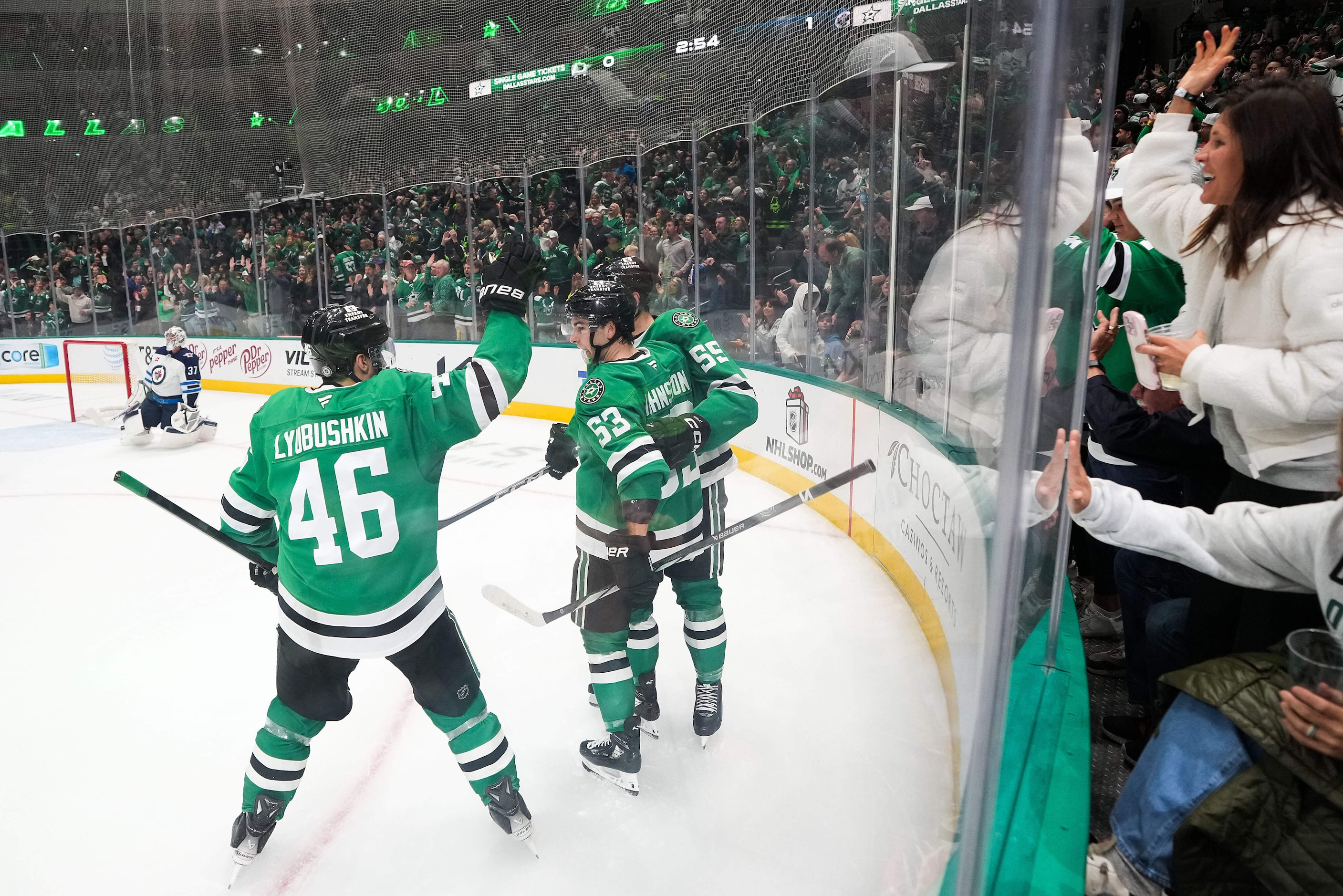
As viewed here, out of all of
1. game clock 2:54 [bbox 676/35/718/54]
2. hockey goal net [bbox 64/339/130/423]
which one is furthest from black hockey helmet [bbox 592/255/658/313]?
hockey goal net [bbox 64/339/130/423]

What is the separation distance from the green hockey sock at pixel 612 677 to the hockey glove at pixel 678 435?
0.38 m

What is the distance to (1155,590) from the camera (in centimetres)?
170

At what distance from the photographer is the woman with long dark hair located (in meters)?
1.04

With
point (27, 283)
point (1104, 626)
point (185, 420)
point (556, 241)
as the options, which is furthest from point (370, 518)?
point (27, 283)

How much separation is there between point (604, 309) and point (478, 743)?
0.83 m

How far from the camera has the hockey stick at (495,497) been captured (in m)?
1.85

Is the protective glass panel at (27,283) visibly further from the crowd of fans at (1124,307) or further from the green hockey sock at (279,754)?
the green hockey sock at (279,754)

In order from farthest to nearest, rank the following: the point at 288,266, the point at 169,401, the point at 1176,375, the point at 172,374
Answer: the point at 172,374, the point at 169,401, the point at 288,266, the point at 1176,375

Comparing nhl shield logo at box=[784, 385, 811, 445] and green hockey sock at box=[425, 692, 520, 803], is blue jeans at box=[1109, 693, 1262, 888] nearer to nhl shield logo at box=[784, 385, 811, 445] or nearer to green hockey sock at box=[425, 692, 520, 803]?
green hockey sock at box=[425, 692, 520, 803]

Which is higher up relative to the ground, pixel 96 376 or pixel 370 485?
pixel 370 485

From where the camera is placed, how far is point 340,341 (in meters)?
1.48

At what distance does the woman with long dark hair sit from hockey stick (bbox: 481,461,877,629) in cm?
64

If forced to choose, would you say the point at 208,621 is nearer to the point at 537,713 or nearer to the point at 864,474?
the point at 537,713

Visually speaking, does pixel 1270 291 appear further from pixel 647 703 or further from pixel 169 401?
pixel 169 401
